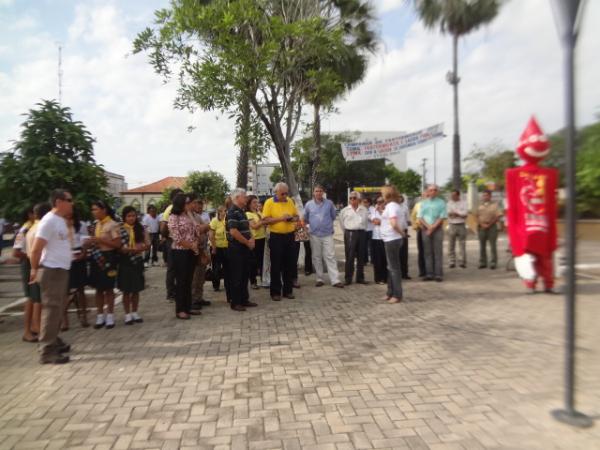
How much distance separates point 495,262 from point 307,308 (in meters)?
5.13

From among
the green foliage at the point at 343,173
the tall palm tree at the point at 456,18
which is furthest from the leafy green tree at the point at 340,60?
the green foliage at the point at 343,173

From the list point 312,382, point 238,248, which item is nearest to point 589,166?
point 238,248

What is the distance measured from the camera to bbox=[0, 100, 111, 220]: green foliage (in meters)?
5.99

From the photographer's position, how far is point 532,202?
6746 mm

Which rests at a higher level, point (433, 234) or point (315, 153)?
point (315, 153)

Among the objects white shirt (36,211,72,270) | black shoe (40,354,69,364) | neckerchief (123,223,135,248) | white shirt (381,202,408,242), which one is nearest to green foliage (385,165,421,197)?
white shirt (381,202,408,242)

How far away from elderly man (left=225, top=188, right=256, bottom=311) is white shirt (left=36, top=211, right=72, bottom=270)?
247 centimetres

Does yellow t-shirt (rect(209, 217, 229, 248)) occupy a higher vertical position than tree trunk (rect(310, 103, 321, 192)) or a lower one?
lower

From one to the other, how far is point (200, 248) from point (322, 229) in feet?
8.32

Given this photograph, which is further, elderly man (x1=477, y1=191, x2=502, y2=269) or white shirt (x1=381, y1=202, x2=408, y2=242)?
elderly man (x1=477, y1=191, x2=502, y2=269)

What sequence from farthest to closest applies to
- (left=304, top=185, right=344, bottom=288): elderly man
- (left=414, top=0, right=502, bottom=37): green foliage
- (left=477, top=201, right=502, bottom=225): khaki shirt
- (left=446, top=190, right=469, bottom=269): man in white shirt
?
(left=414, top=0, right=502, bottom=37): green foliage, (left=446, top=190, right=469, bottom=269): man in white shirt, (left=477, top=201, right=502, bottom=225): khaki shirt, (left=304, top=185, right=344, bottom=288): elderly man

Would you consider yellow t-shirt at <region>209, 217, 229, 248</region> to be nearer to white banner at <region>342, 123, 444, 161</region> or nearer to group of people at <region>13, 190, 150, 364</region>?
group of people at <region>13, 190, 150, 364</region>

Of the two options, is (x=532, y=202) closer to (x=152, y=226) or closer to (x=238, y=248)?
(x=238, y=248)

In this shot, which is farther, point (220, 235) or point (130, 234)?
point (220, 235)
